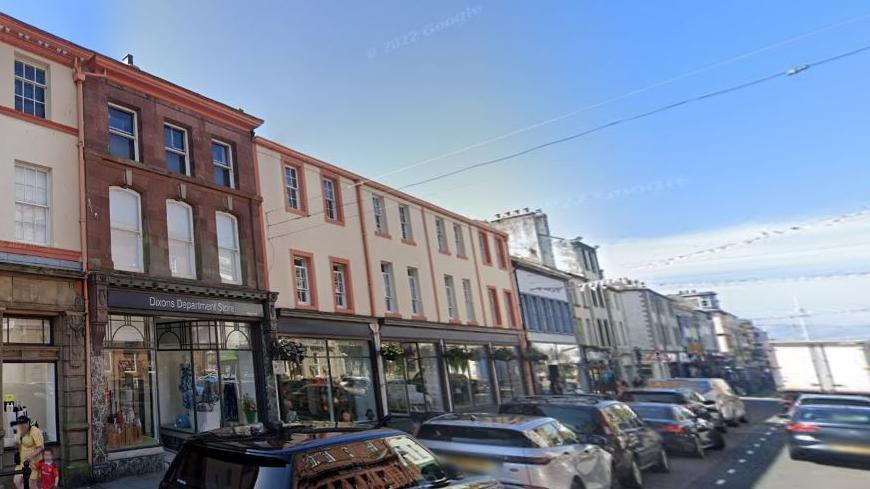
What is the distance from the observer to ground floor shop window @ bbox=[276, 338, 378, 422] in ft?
55.2

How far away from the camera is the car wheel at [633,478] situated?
10320mm

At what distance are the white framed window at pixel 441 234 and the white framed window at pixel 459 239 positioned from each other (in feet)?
3.32

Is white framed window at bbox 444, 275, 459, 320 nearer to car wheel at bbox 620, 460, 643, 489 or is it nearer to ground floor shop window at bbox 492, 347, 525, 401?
ground floor shop window at bbox 492, 347, 525, 401

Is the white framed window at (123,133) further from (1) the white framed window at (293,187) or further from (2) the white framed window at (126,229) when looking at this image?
(1) the white framed window at (293,187)

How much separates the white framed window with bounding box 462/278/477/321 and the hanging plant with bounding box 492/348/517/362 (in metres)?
Answer: 1.99

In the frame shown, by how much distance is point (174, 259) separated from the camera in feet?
48.7

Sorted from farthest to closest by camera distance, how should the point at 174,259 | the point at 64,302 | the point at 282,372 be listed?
the point at 282,372 → the point at 174,259 → the point at 64,302

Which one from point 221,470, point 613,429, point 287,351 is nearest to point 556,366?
point 287,351

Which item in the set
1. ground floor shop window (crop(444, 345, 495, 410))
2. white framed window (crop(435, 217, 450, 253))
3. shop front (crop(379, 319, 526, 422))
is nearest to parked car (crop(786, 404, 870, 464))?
shop front (crop(379, 319, 526, 422))

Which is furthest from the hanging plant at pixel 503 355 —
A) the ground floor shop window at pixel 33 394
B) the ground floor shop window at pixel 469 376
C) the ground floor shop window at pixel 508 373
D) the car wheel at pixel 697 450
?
the ground floor shop window at pixel 33 394

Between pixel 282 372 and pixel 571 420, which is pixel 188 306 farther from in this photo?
pixel 571 420

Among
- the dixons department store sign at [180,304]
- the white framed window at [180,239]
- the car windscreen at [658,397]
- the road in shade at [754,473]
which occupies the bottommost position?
the road in shade at [754,473]

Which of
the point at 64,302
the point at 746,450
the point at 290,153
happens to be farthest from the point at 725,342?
the point at 64,302

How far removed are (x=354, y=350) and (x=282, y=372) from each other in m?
3.53
